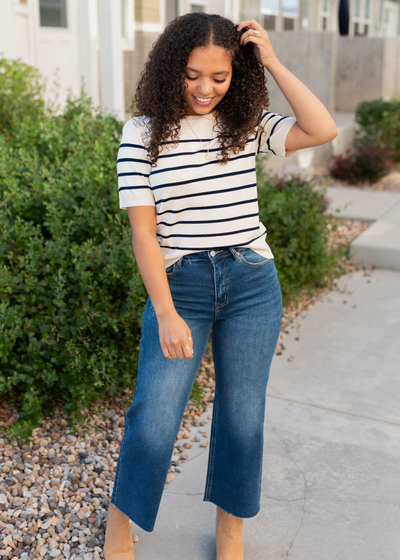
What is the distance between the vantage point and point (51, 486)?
100 inches

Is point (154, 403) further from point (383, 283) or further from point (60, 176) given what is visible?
point (383, 283)

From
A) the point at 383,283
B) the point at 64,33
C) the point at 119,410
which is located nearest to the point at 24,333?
the point at 119,410

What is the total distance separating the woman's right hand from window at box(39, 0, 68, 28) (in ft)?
22.6

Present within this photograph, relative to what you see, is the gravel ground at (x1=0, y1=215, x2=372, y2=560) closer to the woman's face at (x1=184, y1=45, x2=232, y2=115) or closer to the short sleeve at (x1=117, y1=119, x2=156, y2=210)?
the short sleeve at (x1=117, y1=119, x2=156, y2=210)

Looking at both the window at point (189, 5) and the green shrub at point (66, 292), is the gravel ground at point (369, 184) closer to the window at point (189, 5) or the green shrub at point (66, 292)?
the window at point (189, 5)

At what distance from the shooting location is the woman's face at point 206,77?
1744 millimetres

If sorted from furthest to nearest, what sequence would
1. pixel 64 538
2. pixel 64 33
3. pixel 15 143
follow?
pixel 64 33
pixel 15 143
pixel 64 538

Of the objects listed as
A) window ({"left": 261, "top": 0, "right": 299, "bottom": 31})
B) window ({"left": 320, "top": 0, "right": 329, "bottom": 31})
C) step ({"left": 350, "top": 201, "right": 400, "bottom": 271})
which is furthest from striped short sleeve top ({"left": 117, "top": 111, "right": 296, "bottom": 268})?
window ({"left": 320, "top": 0, "right": 329, "bottom": 31})

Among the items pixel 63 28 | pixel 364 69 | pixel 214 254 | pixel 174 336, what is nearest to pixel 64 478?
pixel 174 336

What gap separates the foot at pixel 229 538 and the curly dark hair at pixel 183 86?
118 centimetres

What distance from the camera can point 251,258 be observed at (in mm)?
1882

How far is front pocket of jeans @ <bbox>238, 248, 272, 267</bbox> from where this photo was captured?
1861mm

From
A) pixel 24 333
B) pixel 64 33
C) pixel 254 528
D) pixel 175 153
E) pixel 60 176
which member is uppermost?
pixel 64 33

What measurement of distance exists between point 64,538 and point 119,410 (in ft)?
2.97
